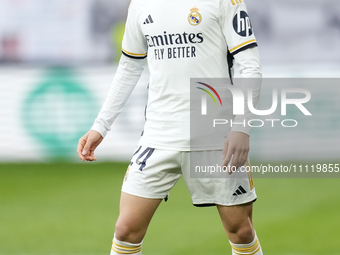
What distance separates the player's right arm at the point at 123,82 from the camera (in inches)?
109

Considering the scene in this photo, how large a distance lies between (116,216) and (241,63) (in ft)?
10.5

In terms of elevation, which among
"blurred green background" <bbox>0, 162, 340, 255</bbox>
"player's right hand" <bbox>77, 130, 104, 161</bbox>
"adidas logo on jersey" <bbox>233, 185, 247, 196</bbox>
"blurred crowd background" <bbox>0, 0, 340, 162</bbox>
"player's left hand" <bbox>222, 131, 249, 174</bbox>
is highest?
"player's left hand" <bbox>222, 131, 249, 174</bbox>

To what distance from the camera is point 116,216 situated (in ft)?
17.5

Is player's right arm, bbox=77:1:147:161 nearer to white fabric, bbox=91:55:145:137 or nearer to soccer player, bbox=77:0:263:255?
white fabric, bbox=91:55:145:137

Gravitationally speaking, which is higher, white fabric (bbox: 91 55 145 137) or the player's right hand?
white fabric (bbox: 91 55 145 137)

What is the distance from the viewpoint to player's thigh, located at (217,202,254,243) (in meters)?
2.59

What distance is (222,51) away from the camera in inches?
102

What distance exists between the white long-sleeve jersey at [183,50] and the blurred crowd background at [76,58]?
16.5ft

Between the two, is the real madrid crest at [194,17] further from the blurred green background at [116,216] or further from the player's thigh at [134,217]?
the blurred green background at [116,216]

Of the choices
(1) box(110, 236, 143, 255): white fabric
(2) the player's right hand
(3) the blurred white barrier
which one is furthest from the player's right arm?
(3) the blurred white barrier

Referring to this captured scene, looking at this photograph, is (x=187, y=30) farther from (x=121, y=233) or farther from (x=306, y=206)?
(x=306, y=206)

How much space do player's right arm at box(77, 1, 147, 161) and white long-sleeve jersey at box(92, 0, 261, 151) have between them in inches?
1.4

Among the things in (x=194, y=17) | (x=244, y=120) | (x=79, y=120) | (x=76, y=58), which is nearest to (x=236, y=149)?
(x=244, y=120)

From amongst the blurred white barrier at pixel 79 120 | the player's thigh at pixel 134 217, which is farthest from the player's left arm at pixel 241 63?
the blurred white barrier at pixel 79 120
